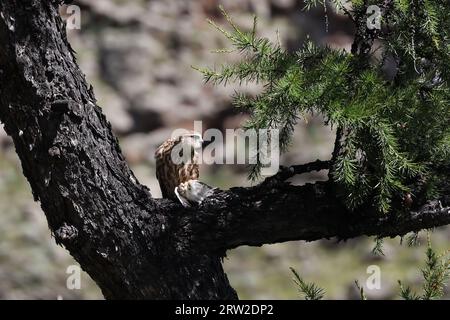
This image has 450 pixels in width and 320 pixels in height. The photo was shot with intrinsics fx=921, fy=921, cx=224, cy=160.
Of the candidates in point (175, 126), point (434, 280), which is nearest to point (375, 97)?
point (434, 280)

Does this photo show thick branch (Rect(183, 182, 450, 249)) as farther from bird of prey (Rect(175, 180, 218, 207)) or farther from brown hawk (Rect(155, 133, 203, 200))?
brown hawk (Rect(155, 133, 203, 200))

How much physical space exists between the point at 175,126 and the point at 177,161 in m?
4.78

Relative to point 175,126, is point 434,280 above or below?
below

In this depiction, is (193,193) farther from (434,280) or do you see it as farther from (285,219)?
(434,280)

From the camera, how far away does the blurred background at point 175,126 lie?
22.7 ft

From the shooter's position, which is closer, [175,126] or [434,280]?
[434,280]

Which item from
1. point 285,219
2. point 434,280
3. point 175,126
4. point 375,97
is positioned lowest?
point 434,280

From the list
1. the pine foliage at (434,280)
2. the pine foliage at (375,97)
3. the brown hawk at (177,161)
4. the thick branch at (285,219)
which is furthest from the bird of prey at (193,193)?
the pine foliage at (434,280)

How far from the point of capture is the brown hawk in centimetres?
330

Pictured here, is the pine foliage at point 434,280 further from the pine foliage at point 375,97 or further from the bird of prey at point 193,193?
the bird of prey at point 193,193

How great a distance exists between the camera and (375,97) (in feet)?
8.39

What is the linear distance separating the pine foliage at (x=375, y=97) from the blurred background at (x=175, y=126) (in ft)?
13.5

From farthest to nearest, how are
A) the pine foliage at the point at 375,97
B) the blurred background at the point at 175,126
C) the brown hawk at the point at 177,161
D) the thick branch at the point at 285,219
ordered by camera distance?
the blurred background at the point at 175,126, the brown hawk at the point at 177,161, the thick branch at the point at 285,219, the pine foliage at the point at 375,97

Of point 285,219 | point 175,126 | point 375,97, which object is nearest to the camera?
point 375,97
